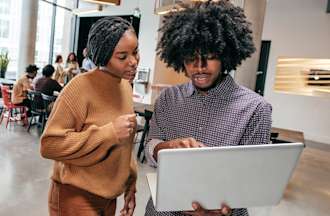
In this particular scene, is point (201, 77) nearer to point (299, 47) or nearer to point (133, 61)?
point (133, 61)

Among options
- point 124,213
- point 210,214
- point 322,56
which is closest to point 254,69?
point 124,213

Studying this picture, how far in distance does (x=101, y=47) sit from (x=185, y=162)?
2.06 ft

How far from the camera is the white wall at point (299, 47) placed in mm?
7289

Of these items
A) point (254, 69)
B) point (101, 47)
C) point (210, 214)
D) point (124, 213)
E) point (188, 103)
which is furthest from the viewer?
point (254, 69)

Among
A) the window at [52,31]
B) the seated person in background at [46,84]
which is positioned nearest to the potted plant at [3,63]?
the window at [52,31]

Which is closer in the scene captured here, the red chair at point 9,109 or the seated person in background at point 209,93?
the seated person in background at point 209,93

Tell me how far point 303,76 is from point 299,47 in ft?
2.25

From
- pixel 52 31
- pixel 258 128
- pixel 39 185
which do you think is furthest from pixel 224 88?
pixel 52 31

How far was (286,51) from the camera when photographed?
306 inches

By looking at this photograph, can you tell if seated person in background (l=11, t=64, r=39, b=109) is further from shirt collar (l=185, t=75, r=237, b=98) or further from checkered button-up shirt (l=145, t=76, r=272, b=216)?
shirt collar (l=185, t=75, r=237, b=98)

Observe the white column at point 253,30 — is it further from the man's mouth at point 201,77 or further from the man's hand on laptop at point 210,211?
the man's hand on laptop at point 210,211

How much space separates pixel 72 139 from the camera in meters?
1.12

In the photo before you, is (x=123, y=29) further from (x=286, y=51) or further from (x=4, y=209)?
(x=286, y=51)

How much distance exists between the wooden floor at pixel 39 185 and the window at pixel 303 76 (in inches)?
99.5
